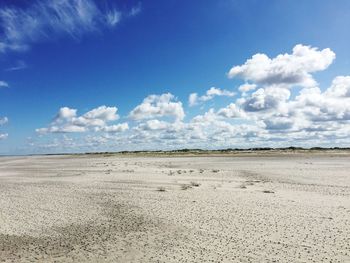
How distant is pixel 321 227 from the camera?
12250mm

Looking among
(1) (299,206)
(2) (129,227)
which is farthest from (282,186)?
(2) (129,227)

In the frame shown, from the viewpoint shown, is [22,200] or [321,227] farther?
[22,200]

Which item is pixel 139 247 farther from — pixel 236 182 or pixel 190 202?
pixel 236 182

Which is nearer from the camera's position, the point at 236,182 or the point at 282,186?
the point at 282,186

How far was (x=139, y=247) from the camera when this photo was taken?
10.9 m

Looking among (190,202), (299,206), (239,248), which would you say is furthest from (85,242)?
(299,206)

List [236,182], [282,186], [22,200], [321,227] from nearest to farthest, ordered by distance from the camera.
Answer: [321,227] < [22,200] < [282,186] < [236,182]

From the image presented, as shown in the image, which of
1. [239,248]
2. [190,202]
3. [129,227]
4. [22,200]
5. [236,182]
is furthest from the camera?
[236,182]

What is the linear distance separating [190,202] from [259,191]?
5.09 meters

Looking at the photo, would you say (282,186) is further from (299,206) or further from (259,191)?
(299,206)

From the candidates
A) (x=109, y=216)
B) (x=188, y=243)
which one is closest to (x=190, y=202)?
(x=109, y=216)

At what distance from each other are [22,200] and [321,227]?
49.9ft

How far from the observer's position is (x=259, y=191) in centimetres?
2062

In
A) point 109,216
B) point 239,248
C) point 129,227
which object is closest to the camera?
point 239,248
